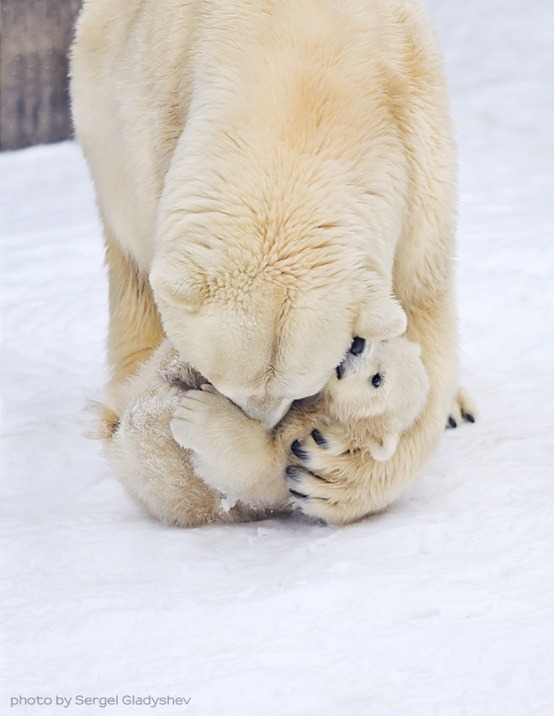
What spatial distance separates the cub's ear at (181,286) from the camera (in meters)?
3.01

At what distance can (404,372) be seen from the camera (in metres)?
3.38

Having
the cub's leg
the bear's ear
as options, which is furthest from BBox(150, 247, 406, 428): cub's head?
the cub's leg

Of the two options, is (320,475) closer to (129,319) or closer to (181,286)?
(181,286)

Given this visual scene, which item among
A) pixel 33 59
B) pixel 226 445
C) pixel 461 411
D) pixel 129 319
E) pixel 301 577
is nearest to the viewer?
pixel 301 577

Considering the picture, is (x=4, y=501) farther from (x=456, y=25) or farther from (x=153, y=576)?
(x=456, y=25)

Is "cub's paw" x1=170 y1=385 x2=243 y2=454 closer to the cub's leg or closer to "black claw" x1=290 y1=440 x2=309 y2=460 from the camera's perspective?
"black claw" x1=290 y1=440 x2=309 y2=460

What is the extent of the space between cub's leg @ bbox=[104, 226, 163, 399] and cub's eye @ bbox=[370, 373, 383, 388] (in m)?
1.41

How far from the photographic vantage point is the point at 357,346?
316cm

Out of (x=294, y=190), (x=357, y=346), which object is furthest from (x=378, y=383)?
(x=294, y=190)

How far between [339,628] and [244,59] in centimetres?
177

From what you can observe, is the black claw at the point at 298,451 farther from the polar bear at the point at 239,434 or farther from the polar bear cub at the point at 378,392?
the polar bear cub at the point at 378,392

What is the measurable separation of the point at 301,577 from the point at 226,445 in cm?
53

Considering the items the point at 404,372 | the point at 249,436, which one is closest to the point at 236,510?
the point at 249,436

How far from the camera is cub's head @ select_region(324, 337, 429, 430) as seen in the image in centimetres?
323
